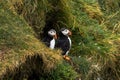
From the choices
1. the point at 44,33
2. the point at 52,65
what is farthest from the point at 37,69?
the point at 44,33

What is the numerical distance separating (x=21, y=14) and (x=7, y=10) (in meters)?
0.66

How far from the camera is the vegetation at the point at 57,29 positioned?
6535 millimetres

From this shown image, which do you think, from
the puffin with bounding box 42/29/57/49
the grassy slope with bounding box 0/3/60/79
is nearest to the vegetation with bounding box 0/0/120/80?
the grassy slope with bounding box 0/3/60/79

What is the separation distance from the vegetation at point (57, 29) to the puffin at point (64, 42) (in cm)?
20

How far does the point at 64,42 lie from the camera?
25.7ft

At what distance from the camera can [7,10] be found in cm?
746

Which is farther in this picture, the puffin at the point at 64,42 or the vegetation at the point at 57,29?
the puffin at the point at 64,42

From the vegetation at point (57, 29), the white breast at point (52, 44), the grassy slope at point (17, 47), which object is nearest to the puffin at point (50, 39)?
the white breast at point (52, 44)

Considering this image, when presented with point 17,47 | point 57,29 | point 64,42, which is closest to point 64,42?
point 64,42

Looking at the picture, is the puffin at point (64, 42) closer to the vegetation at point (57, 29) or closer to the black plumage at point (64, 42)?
the black plumage at point (64, 42)

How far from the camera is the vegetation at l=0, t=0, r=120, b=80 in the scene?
654cm

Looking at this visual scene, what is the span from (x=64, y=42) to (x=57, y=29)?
924mm

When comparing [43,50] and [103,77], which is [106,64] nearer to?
[103,77]

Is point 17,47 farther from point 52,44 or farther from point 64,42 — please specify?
point 64,42
